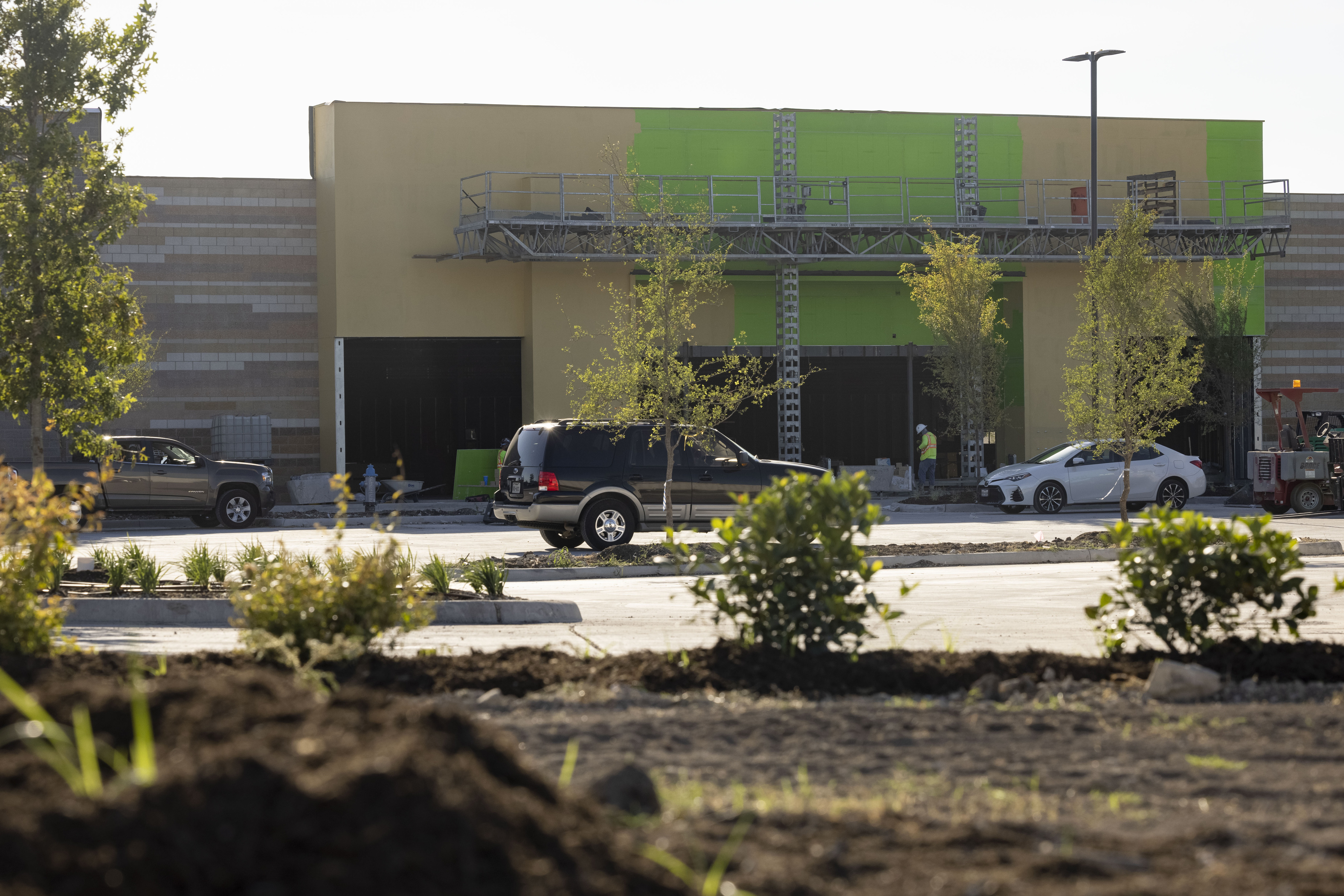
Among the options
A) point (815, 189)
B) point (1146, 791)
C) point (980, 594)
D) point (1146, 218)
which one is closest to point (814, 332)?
point (815, 189)

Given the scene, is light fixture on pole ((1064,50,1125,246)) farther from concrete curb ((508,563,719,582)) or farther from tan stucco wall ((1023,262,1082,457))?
concrete curb ((508,563,719,582))

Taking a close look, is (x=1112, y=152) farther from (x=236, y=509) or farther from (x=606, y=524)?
(x=236, y=509)

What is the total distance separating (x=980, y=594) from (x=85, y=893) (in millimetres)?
11363

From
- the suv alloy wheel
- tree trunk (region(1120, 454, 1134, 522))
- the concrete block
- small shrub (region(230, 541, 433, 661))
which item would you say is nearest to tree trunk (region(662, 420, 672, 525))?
the suv alloy wheel

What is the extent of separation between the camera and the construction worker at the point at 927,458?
103 ft

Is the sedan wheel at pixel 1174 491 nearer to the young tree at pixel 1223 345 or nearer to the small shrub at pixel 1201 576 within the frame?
the young tree at pixel 1223 345

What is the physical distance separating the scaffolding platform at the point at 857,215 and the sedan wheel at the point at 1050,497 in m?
8.79

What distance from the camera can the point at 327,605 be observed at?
255 inches

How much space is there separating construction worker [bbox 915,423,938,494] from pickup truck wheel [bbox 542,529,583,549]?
14.0m

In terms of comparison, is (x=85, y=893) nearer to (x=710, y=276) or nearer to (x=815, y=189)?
(x=710, y=276)

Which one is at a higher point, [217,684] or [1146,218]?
[1146,218]

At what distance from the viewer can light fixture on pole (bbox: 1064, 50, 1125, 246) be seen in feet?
90.2

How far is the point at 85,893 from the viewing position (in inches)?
112

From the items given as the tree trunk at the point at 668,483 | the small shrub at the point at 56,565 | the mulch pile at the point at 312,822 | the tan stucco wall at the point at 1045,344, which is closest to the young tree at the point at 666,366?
the tree trunk at the point at 668,483
